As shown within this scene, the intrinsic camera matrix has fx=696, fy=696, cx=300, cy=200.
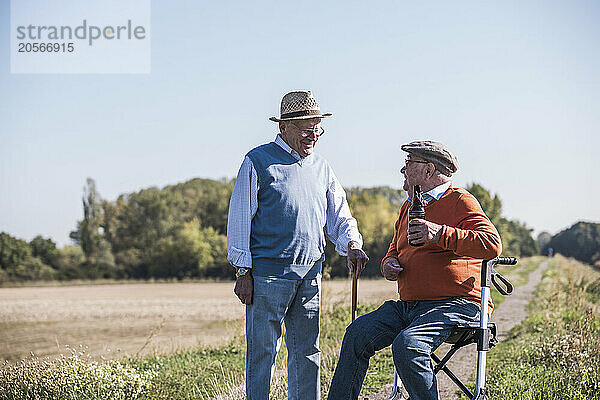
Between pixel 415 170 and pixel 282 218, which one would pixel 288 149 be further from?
pixel 415 170

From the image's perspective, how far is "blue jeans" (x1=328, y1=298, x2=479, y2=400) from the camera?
3268 millimetres

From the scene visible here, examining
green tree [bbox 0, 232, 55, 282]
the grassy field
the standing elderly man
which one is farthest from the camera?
green tree [bbox 0, 232, 55, 282]

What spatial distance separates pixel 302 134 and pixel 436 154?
713 millimetres

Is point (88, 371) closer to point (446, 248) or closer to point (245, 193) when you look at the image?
point (245, 193)

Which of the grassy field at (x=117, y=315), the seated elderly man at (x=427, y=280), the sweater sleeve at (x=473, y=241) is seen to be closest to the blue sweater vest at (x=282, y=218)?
the seated elderly man at (x=427, y=280)

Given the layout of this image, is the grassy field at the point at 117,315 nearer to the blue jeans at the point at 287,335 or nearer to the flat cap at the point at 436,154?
the blue jeans at the point at 287,335

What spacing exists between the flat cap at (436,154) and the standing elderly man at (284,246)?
51cm

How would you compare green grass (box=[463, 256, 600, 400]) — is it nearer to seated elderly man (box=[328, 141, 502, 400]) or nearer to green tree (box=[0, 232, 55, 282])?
seated elderly man (box=[328, 141, 502, 400])

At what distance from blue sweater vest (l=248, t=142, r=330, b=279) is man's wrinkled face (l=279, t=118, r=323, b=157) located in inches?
2.6

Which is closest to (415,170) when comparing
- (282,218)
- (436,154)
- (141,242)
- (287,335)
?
(436,154)

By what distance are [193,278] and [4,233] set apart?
10876 mm

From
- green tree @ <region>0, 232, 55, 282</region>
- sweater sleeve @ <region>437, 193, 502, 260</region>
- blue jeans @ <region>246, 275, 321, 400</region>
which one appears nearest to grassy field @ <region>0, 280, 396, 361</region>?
green tree @ <region>0, 232, 55, 282</region>

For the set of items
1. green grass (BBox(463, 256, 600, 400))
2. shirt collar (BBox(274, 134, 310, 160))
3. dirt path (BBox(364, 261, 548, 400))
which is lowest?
dirt path (BBox(364, 261, 548, 400))

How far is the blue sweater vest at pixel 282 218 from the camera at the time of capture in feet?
11.9
